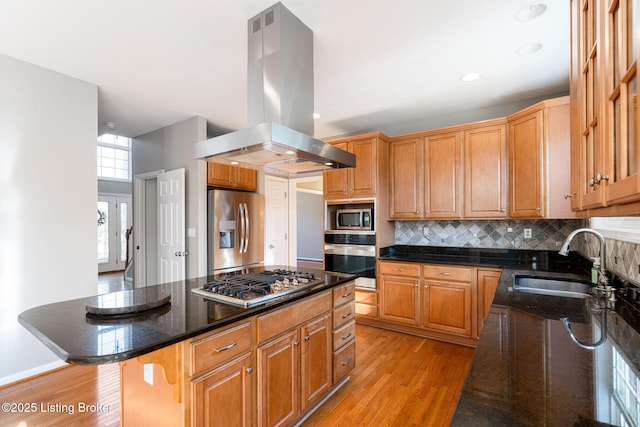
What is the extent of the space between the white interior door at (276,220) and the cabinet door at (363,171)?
5.48ft

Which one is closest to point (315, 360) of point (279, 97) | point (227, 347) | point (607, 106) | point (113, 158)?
point (227, 347)

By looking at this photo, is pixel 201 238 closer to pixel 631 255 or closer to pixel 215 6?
pixel 215 6

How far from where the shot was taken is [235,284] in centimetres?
199

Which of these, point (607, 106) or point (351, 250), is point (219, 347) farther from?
point (351, 250)

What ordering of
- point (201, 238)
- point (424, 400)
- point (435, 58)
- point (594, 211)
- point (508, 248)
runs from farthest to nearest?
point (201, 238) → point (508, 248) → point (435, 58) → point (424, 400) → point (594, 211)

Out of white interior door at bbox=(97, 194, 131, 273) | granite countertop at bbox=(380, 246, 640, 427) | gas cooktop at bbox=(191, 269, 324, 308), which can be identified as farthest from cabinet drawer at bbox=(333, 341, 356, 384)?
white interior door at bbox=(97, 194, 131, 273)

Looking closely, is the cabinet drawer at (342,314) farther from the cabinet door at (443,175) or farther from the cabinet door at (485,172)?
the cabinet door at (485,172)

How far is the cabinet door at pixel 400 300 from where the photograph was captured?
3551mm

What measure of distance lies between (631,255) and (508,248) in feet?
6.03

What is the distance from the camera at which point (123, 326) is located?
4.40ft

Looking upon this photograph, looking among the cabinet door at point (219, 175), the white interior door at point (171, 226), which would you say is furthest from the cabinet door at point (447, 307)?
the white interior door at point (171, 226)

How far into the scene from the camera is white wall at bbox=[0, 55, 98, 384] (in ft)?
8.54

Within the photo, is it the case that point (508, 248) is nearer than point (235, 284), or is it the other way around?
point (235, 284)

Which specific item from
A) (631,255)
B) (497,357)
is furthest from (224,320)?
(631,255)
